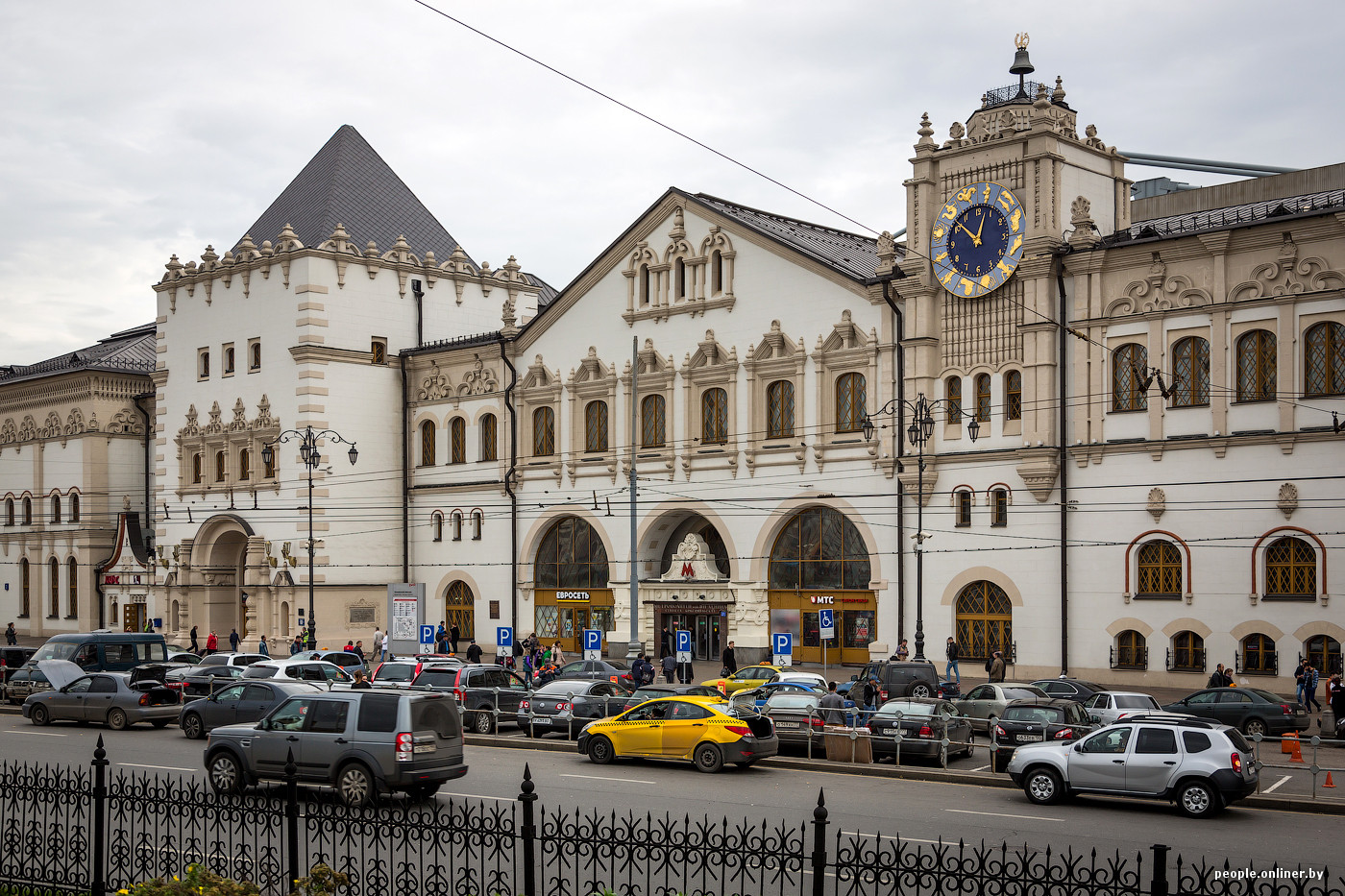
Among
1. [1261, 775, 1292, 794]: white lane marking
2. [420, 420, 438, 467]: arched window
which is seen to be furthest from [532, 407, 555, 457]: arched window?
[1261, 775, 1292, 794]: white lane marking

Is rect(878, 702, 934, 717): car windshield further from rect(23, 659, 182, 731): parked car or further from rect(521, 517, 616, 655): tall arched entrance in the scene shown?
rect(521, 517, 616, 655): tall arched entrance

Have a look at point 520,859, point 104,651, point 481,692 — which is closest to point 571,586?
point 104,651

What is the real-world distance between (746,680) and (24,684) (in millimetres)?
19391

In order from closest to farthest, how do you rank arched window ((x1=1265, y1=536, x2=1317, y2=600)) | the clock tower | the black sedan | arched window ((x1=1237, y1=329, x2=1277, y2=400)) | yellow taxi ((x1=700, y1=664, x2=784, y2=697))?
the black sedan, yellow taxi ((x1=700, y1=664, x2=784, y2=697)), arched window ((x1=1265, y1=536, x2=1317, y2=600)), arched window ((x1=1237, y1=329, x2=1277, y2=400)), the clock tower

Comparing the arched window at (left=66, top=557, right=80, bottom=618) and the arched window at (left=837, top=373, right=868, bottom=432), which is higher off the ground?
the arched window at (left=837, top=373, right=868, bottom=432)

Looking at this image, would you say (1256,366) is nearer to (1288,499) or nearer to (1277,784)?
(1288,499)

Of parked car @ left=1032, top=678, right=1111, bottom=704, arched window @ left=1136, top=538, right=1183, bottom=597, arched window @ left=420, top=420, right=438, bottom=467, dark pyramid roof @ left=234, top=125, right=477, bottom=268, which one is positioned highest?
dark pyramid roof @ left=234, top=125, right=477, bottom=268

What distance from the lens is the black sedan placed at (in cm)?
2878

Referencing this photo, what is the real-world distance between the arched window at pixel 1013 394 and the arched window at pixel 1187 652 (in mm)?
8030

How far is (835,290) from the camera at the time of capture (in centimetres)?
4484

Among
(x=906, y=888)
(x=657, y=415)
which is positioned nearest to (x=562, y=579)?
(x=657, y=415)

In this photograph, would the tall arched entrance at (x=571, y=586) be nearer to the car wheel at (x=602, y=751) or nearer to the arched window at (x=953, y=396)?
the arched window at (x=953, y=396)

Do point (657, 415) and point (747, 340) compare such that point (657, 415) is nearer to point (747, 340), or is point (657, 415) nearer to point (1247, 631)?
point (747, 340)

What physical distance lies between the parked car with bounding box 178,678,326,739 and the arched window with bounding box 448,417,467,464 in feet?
95.2
